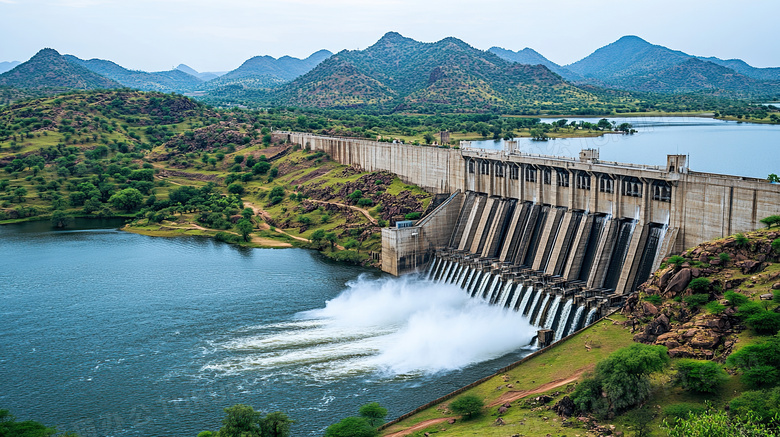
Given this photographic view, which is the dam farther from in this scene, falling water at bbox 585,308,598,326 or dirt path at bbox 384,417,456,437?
dirt path at bbox 384,417,456,437

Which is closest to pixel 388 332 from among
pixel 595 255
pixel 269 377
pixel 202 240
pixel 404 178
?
pixel 269 377

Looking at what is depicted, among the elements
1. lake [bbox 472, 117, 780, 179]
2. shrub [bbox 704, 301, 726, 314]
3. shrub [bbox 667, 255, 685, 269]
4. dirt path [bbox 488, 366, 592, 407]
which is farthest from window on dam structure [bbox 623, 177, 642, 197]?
lake [bbox 472, 117, 780, 179]

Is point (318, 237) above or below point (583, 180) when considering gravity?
below

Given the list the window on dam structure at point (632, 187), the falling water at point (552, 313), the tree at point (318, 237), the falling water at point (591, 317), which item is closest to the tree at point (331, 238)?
the tree at point (318, 237)

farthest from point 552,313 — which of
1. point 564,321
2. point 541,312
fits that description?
point 564,321

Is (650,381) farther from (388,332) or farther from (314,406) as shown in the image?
(388,332)

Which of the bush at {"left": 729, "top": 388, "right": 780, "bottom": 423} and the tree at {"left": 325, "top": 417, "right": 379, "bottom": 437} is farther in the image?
the tree at {"left": 325, "top": 417, "right": 379, "bottom": 437}

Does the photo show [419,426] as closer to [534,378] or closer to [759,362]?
[534,378]
